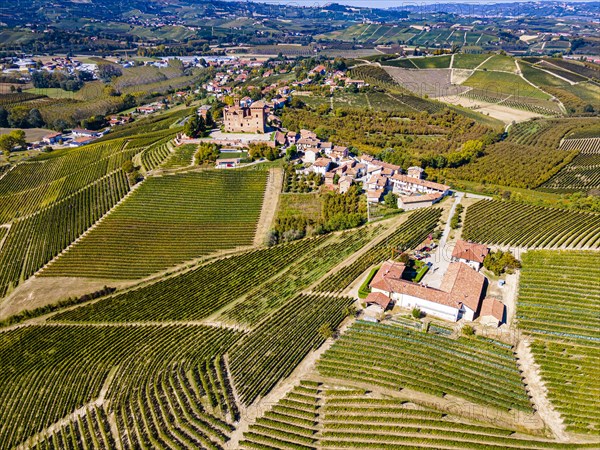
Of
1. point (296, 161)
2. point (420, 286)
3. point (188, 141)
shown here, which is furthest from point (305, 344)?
point (188, 141)

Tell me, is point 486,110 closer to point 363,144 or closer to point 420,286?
point 363,144

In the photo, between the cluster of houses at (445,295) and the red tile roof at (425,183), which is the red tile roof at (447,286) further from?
the red tile roof at (425,183)

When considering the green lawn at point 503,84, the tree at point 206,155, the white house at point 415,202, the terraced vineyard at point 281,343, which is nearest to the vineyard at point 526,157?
the white house at point 415,202

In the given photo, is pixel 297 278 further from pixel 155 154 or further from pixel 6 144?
pixel 6 144

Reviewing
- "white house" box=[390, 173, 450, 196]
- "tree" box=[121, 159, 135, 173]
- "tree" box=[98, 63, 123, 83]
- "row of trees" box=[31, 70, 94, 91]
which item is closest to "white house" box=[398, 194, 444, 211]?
"white house" box=[390, 173, 450, 196]

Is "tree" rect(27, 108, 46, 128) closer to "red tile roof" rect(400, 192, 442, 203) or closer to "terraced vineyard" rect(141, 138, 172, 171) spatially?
"terraced vineyard" rect(141, 138, 172, 171)
